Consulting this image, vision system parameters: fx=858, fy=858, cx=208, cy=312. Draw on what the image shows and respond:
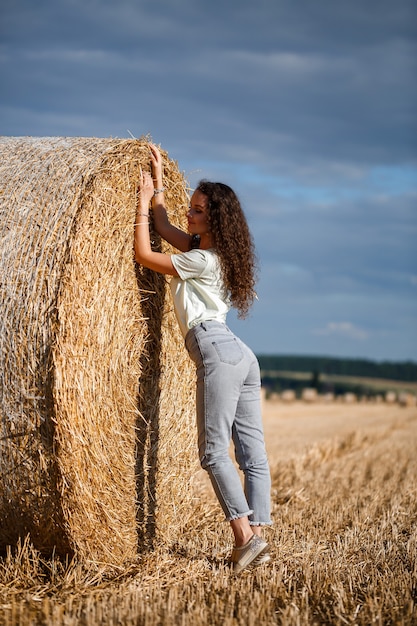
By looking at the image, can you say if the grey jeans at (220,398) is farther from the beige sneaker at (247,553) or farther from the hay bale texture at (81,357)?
the hay bale texture at (81,357)

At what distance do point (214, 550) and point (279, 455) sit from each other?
4.76m

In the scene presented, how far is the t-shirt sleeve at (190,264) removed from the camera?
4859 millimetres

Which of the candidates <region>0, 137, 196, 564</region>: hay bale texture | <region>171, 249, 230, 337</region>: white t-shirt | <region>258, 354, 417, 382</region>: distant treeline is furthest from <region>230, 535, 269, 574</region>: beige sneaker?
<region>258, 354, 417, 382</region>: distant treeline

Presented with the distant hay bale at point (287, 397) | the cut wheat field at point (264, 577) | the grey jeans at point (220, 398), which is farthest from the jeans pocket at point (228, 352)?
the distant hay bale at point (287, 397)

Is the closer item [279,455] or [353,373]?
[279,455]

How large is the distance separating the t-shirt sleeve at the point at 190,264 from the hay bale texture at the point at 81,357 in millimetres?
437

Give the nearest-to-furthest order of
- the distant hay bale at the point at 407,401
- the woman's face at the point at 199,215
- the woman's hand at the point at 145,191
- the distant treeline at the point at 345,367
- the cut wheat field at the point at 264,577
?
the cut wheat field at the point at 264,577 → the woman's face at the point at 199,215 → the woman's hand at the point at 145,191 → the distant hay bale at the point at 407,401 → the distant treeline at the point at 345,367

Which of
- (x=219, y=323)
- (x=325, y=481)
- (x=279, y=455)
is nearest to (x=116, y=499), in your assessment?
(x=219, y=323)

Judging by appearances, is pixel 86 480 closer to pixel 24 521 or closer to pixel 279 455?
pixel 24 521

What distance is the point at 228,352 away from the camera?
188 inches

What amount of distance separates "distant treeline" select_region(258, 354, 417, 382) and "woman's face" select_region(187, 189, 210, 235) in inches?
1372

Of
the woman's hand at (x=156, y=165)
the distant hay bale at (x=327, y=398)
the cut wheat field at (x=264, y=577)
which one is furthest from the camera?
the distant hay bale at (x=327, y=398)

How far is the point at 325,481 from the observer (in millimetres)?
8305

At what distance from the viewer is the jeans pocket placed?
15.6 feet
